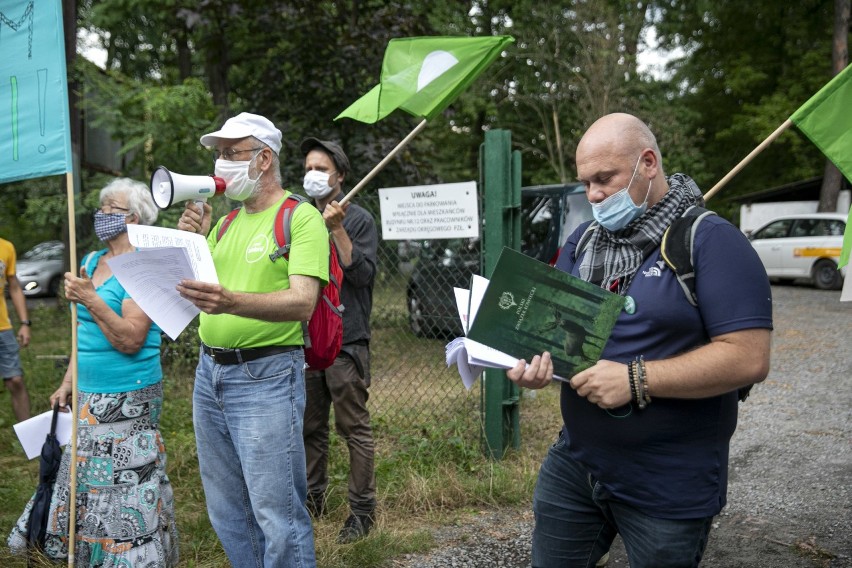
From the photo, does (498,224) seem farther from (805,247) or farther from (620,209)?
(805,247)

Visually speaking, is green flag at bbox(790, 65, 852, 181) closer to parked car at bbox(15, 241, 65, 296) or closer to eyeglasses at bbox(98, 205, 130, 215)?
eyeglasses at bbox(98, 205, 130, 215)

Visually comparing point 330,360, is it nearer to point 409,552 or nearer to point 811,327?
point 409,552

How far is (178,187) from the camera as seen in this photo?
2701 mm

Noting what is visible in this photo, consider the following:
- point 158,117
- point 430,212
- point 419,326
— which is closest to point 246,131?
point 430,212

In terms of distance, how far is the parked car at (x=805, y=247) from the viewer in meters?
16.9

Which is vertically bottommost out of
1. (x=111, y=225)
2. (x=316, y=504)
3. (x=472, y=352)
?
(x=316, y=504)

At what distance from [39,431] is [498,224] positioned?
2.79 meters

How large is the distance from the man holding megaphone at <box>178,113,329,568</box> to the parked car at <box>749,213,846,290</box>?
50.9ft

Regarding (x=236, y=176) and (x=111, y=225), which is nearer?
(x=236, y=176)

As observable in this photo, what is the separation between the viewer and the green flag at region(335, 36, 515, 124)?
4141mm

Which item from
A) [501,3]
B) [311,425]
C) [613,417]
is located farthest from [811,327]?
[501,3]

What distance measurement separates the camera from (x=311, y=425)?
4.07m

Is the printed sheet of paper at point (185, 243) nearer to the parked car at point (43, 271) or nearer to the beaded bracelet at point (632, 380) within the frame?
the beaded bracelet at point (632, 380)

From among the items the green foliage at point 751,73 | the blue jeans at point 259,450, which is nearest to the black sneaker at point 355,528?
the blue jeans at point 259,450
